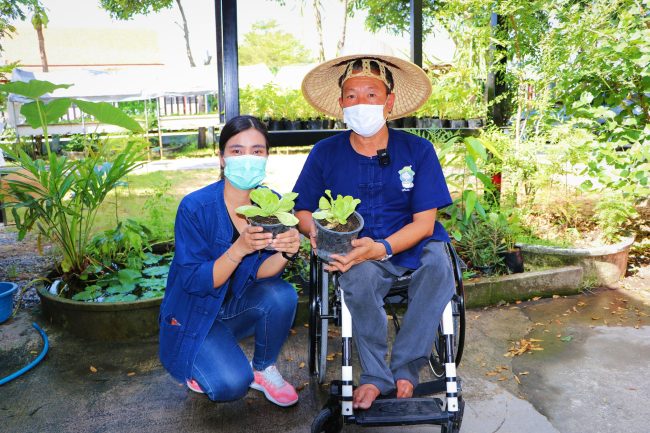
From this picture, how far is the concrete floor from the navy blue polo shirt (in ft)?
2.65

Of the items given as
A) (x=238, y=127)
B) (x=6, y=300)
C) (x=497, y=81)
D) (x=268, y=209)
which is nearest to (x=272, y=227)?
(x=268, y=209)

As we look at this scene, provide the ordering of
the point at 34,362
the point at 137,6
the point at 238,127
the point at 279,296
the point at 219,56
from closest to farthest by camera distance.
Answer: the point at 238,127 → the point at 279,296 → the point at 34,362 → the point at 219,56 → the point at 137,6

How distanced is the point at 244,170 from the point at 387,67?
35.4 inches

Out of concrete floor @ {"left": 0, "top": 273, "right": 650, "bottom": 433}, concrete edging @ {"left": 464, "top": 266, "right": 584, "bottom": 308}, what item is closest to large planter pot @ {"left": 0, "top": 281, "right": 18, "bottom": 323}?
concrete floor @ {"left": 0, "top": 273, "right": 650, "bottom": 433}

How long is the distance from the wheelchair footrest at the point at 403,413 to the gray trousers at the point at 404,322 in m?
0.09

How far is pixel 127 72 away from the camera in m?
14.7

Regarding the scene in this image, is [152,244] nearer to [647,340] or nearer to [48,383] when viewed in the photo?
[48,383]

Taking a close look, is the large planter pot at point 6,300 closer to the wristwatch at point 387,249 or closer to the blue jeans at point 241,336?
the blue jeans at point 241,336

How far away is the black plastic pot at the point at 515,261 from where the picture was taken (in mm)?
3566

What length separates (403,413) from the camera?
1835mm

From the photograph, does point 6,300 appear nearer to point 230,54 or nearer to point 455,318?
point 230,54

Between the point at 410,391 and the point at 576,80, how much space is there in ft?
10.2

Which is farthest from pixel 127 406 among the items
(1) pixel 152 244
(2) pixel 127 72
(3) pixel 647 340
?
(2) pixel 127 72

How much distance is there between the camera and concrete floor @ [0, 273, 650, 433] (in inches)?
84.7
